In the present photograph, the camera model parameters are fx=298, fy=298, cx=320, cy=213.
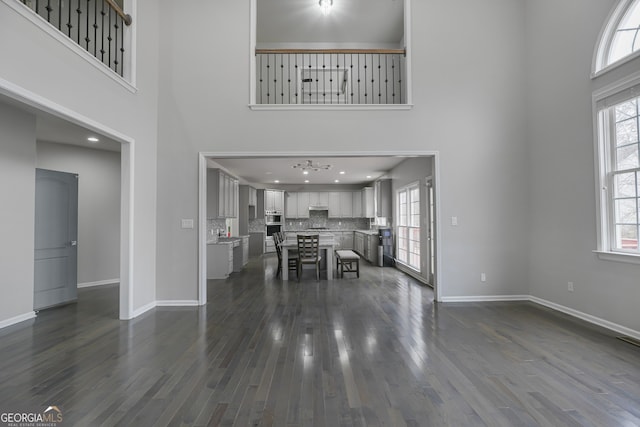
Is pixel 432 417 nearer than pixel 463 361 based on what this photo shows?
Yes

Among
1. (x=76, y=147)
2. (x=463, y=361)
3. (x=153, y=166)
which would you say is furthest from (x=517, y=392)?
(x=76, y=147)

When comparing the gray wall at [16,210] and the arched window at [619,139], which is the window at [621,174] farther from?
the gray wall at [16,210]

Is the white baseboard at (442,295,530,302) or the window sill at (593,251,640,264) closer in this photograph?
the window sill at (593,251,640,264)

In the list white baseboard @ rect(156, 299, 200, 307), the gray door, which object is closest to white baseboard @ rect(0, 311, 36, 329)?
the gray door

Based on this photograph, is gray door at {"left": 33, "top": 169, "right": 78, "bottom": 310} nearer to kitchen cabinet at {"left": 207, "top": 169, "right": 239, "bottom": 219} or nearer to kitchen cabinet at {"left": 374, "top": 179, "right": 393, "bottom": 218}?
kitchen cabinet at {"left": 207, "top": 169, "right": 239, "bottom": 219}

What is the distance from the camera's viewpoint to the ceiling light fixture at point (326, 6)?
570 centimetres

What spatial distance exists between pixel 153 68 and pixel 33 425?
4442 millimetres

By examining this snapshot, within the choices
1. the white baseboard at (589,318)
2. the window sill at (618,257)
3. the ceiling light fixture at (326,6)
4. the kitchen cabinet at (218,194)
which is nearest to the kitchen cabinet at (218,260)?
the kitchen cabinet at (218,194)

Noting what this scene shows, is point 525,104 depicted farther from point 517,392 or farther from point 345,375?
point 345,375

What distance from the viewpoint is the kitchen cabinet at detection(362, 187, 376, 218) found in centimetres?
991

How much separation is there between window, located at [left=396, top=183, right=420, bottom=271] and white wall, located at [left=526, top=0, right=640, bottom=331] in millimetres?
2276

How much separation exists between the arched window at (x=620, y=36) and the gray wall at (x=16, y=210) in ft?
23.3

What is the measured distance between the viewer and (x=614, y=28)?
11.1 ft

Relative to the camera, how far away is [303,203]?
1119cm
